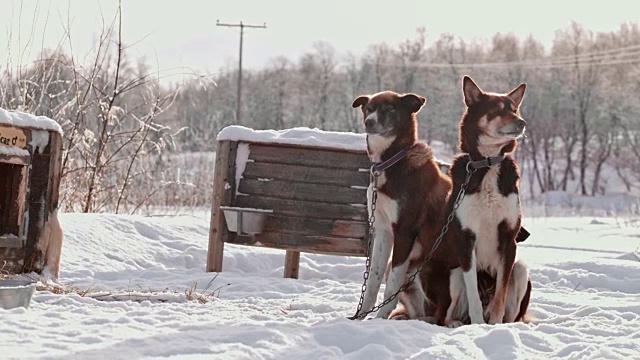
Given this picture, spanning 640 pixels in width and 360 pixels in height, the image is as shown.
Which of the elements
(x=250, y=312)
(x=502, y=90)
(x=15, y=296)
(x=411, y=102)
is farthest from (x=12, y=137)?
(x=502, y=90)

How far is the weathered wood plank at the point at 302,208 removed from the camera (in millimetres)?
8438

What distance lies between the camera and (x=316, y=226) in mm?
8430

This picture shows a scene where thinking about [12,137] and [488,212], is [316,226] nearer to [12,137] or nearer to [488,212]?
[12,137]

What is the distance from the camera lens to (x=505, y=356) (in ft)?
13.8

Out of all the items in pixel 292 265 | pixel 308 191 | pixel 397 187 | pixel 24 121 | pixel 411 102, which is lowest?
pixel 292 265

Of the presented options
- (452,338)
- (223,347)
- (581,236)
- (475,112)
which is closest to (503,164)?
(475,112)

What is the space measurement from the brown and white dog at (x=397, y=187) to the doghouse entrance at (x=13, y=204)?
10.1ft

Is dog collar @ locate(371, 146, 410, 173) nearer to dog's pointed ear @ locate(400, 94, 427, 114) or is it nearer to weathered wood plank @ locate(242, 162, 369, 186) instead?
dog's pointed ear @ locate(400, 94, 427, 114)

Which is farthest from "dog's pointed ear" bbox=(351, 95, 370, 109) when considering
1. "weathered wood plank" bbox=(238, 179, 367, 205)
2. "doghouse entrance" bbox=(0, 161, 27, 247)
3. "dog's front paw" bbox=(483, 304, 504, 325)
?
"doghouse entrance" bbox=(0, 161, 27, 247)

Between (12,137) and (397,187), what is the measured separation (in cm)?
328

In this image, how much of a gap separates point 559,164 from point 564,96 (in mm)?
4548

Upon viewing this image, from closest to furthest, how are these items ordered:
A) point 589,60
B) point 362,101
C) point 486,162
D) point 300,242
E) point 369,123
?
point 486,162 → point 369,123 → point 362,101 → point 300,242 → point 589,60

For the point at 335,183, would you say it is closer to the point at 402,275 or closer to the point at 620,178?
the point at 402,275

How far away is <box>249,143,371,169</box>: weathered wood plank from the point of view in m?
8.44
